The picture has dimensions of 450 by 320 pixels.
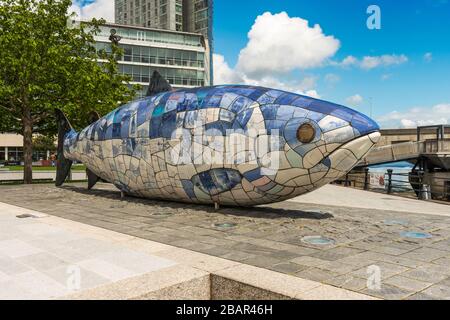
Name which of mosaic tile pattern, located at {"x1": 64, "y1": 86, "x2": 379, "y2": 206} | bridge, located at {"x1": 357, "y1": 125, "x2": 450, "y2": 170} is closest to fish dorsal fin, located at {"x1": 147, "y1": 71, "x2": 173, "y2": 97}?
mosaic tile pattern, located at {"x1": 64, "y1": 86, "x2": 379, "y2": 206}

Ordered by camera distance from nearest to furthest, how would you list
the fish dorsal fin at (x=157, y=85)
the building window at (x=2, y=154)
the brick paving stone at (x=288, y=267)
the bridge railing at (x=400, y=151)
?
the brick paving stone at (x=288, y=267) → the fish dorsal fin at (x=157, y=85) → the bridge railing at (x=400, y=151) → the building window at (x=2, y=154)

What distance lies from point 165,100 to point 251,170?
352 centimetres

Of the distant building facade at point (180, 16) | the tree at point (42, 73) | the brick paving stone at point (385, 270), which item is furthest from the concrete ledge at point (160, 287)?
the distant building facade at point (180, 16)

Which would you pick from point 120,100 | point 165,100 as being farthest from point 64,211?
point 120,100

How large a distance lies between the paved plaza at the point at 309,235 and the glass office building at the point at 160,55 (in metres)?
48.4

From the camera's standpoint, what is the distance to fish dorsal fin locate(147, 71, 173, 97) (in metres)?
11.8

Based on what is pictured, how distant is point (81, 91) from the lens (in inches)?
808

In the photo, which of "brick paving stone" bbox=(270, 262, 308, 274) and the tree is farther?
the tree

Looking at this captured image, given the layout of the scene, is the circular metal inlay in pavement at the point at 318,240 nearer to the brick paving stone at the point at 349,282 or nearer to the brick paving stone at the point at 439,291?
the brick paving stone at the point at 349,282

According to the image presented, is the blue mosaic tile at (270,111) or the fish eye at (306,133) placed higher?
the blue mosaic tile at (270,111)

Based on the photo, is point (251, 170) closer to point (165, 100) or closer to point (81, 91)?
point (165, 100)

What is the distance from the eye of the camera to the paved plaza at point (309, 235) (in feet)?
15.4

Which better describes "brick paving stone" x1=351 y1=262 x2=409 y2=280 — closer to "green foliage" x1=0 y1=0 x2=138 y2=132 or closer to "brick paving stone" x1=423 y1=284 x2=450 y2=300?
"brick paving stone" x1=423 y1=284 x2=450 y2=300

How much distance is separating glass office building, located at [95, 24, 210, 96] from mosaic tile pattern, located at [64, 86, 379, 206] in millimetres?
47408
